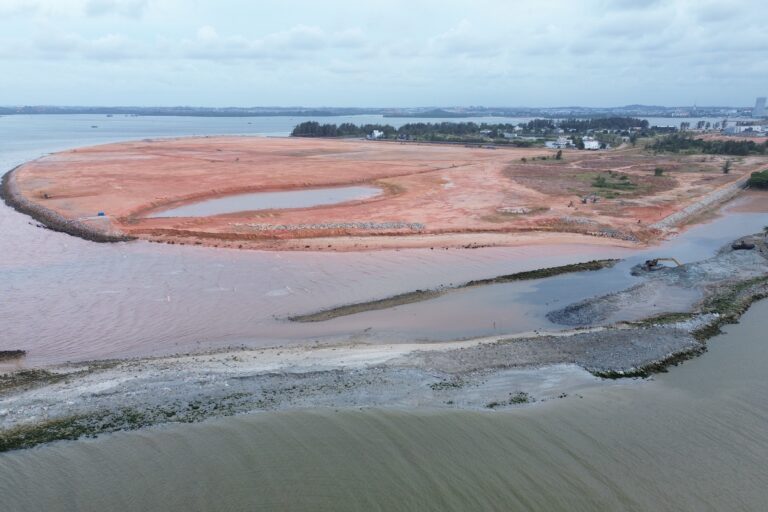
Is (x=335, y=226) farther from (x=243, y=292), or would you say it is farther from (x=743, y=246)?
(x=743, y=246)

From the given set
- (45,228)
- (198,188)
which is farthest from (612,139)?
(45,228)

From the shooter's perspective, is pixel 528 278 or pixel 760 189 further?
pixel 760 189

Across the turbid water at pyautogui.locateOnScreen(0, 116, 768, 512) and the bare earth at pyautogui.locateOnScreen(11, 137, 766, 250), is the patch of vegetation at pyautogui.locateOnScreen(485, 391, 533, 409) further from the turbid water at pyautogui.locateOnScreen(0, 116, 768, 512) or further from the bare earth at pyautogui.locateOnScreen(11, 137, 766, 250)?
the bare earth at pyautogui.locateOnScreen(11, 137, 766, 250)

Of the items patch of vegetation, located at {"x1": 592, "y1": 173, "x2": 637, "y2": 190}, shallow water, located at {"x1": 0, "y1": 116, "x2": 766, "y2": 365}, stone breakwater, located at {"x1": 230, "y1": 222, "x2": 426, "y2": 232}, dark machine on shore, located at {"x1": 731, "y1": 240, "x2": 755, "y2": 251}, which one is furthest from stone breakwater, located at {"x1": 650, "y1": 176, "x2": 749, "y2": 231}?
stone breakwater, located at {"x1": 230, "y1": 222, "x2": 426, "y2": 232}

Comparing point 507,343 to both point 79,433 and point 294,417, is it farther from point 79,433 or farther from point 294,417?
point 79,433

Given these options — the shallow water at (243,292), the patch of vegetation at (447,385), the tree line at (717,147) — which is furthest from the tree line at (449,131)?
the patch of vegetation at (447,385)

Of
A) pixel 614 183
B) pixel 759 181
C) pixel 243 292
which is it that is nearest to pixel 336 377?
pixel 243 292
